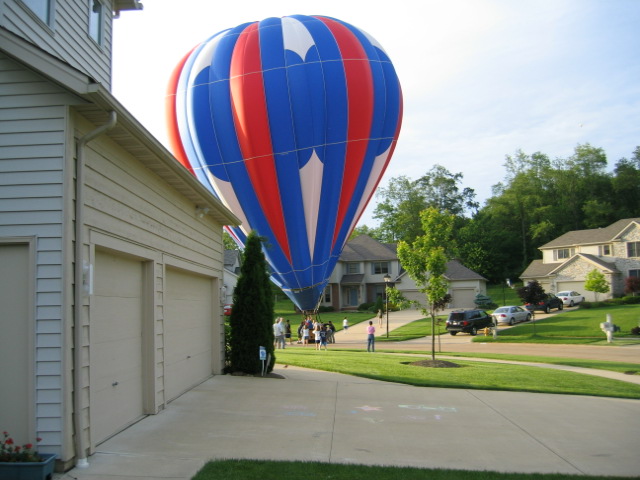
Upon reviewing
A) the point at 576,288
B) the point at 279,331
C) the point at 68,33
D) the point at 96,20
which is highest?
the point at 96,20

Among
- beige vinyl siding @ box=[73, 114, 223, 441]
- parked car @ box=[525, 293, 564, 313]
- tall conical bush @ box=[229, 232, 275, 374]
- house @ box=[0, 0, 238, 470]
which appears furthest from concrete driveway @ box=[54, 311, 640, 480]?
parked car @ box=[525, 293, 564, 313]

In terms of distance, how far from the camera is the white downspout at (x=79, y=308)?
21.0 feet

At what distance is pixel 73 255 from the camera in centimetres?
652

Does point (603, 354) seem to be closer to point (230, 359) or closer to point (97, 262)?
point (230, 359)

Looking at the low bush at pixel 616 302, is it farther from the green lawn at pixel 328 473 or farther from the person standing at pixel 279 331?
the green lawn at pixel 328 473

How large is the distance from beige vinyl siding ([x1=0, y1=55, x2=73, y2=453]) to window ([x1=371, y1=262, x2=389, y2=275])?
59.2 metres

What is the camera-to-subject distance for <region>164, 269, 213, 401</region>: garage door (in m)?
10.4

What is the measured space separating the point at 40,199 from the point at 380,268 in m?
59.4

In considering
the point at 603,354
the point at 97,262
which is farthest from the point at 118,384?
the point at 603,354

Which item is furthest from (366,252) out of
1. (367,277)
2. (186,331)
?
(186,331)

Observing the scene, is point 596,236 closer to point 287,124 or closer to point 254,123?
point 287,124

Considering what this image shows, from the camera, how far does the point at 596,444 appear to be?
27.3 feet

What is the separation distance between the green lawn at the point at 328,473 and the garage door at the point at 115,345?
5.52ft

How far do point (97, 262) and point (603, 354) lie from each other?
80.0 feet
